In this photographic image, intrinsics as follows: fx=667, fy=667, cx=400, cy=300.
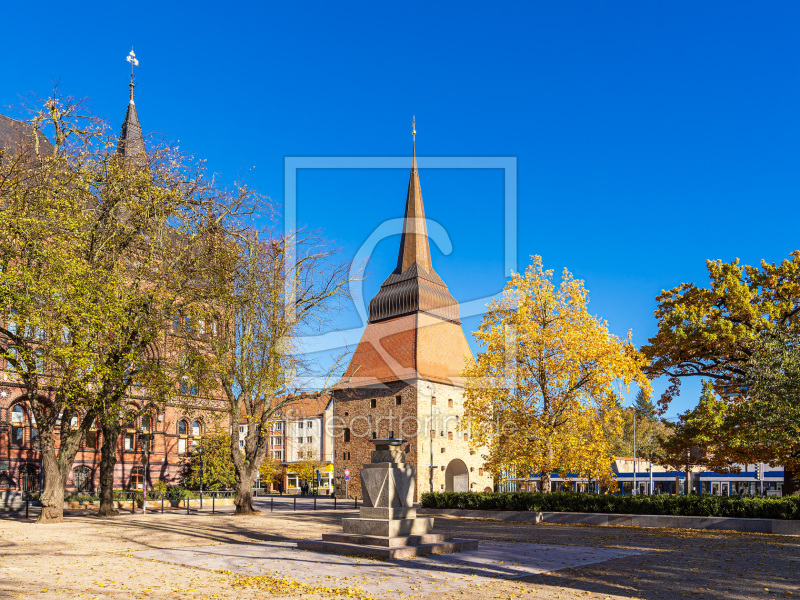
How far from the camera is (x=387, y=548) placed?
1338 centimetres

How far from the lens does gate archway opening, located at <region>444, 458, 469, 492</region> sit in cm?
5609

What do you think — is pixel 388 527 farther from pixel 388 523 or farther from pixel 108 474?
pixel 108 474

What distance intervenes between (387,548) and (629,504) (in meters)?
14.2

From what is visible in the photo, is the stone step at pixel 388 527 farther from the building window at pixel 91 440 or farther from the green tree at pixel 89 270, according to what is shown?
the building window at pixel 91 440

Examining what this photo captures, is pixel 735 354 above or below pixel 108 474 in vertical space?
above

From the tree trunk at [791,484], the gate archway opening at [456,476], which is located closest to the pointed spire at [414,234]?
the gate archway opening at [456,476]

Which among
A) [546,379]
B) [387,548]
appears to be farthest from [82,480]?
[387,548]

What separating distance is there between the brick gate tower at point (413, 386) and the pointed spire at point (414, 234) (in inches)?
5.5

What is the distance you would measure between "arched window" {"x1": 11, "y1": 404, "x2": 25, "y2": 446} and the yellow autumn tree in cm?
3047

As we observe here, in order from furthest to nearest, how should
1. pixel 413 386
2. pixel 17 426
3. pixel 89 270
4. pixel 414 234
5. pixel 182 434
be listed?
1. pixel 414 234
2. pixel 413 386
3. pixel 182 434
4. pixel 17 426
5. pixel 89 270

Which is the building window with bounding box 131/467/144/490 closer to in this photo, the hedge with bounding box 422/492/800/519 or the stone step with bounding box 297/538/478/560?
the hedge with bounding box 422/492/800/519

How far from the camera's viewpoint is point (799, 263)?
23828mm

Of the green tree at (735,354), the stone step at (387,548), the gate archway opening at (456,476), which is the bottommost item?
the gate archway opening at (456,476)

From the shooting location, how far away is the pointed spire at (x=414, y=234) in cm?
6328
